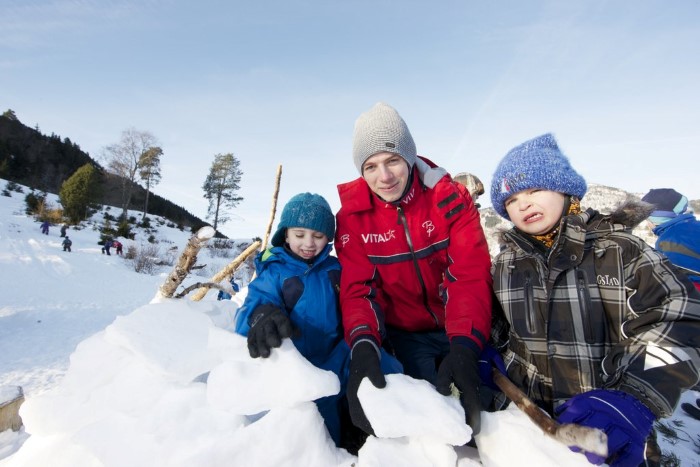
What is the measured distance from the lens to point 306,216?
2.19 metres

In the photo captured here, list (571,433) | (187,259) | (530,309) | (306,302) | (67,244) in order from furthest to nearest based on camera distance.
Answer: (67,244) < (187,259) < (306,302) < (530,309) < (571,433)

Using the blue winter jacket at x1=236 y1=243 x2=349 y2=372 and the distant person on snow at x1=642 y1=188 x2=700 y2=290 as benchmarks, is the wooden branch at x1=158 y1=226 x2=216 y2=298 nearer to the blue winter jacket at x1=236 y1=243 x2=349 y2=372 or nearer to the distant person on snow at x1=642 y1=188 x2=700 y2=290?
the blue winter jacket at x1=236 y1=243 x2=349 y2=372

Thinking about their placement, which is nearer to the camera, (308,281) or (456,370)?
(456,370)

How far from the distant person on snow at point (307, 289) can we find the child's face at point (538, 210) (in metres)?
1.04

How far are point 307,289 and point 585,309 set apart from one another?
132 centimetres

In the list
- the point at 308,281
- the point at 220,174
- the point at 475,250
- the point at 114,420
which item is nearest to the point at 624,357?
the point at 475,250

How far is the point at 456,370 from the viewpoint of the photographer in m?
1.40

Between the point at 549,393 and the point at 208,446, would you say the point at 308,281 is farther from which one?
the point at 549,393

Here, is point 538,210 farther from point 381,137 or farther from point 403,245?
point 381,137

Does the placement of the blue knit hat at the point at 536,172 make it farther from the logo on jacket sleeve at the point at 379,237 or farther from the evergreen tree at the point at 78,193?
the evergreen tree at the point at 78,193

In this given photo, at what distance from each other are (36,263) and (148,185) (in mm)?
18802

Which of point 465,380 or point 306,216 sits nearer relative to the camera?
point 465,380

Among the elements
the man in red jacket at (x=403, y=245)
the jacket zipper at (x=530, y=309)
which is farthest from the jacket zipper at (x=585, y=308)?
the man in red jacket at (x=403, y=245)

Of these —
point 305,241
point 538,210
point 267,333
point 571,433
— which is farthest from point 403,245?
point 571,433
